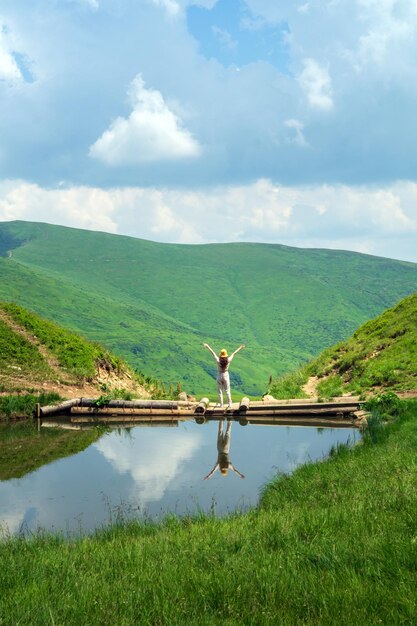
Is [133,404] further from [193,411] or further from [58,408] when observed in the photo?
[58,408]

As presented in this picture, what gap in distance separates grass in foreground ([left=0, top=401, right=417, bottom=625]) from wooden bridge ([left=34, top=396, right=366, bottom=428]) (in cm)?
1858

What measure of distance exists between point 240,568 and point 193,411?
2420 centimetres

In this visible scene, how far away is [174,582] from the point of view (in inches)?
331

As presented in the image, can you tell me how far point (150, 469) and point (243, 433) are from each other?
791 cm

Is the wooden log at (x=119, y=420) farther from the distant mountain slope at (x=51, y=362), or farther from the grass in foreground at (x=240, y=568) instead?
the grass in foreground at (x=240, y=568)

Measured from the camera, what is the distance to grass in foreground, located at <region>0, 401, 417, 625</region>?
7.34 meters

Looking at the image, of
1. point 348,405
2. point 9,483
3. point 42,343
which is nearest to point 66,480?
point 9,483

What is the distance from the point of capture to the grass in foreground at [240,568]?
734 cm

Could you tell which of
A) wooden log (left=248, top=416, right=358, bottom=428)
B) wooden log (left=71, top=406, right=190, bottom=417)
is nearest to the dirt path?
wooden log (left=248, top=416, right=358, bottom=428)

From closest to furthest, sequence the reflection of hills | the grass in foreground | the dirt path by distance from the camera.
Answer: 1. the grass in foreground
2. the reflection of hills
3. the dirt path

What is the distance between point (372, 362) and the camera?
125ft

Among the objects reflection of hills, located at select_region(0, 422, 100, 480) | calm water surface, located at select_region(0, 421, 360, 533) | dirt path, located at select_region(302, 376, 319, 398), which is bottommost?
calm water surface, located at select_region(0, 421, 360, 533)

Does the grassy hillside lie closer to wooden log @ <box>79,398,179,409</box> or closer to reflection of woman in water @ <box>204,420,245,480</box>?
wooden log @ <box>79,398,179,409</box>

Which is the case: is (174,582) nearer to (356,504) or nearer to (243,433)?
(356,504)
